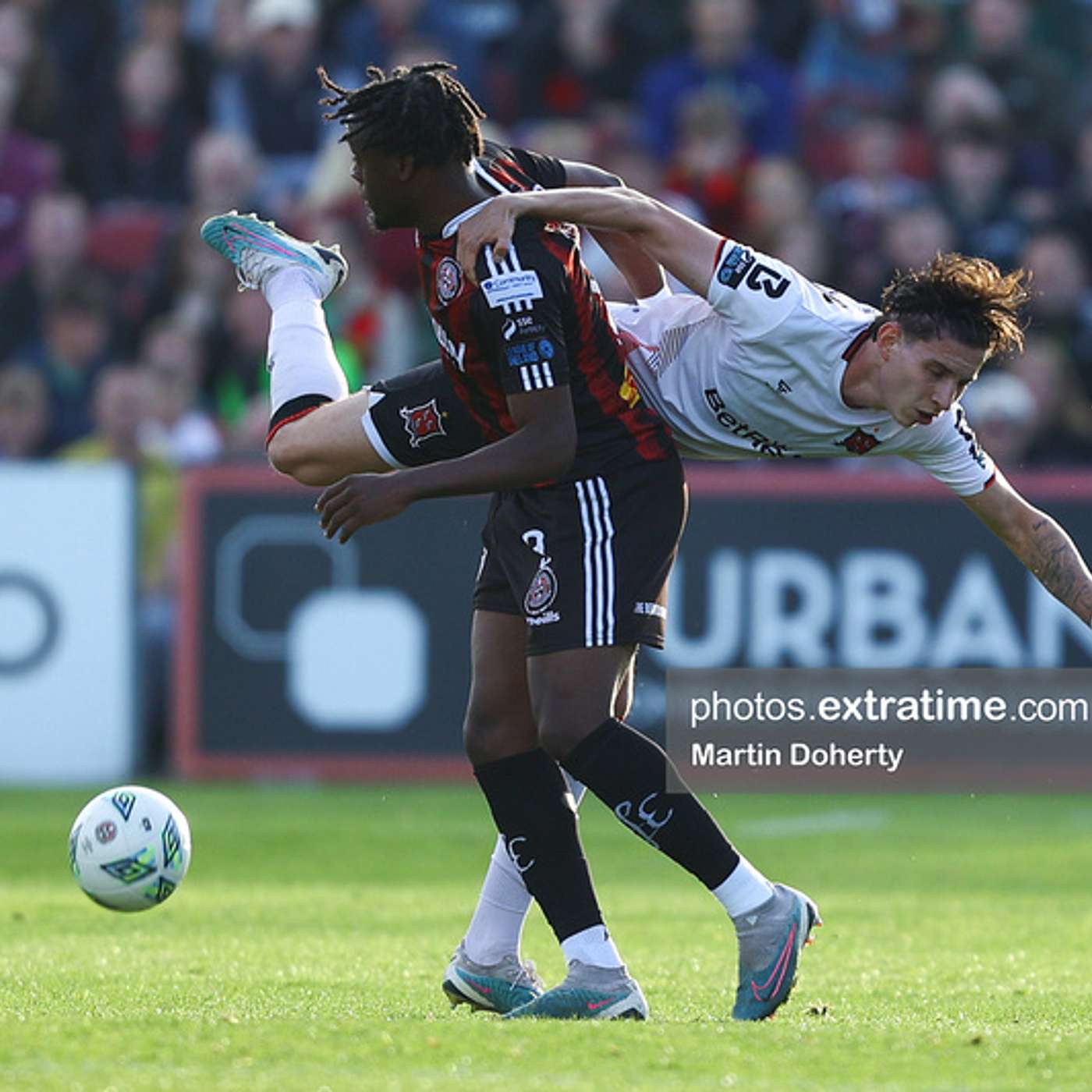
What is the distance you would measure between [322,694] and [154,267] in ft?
12.2

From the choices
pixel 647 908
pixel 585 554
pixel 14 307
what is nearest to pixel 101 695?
pixel 14 307

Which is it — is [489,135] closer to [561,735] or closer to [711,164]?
[711,164]

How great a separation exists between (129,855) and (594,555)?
1.63 meters

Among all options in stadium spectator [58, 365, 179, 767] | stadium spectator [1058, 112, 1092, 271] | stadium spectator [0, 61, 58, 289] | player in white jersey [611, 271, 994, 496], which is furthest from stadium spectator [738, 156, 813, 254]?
player in white jersey [611, 271, 994, 496]

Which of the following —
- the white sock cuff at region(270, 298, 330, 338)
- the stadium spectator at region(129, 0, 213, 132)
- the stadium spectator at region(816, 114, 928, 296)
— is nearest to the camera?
the white sock cuff at region(270, 298, 330, 338)

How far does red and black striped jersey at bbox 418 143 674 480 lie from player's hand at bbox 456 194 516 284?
2cm

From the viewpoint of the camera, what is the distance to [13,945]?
6.90 meters

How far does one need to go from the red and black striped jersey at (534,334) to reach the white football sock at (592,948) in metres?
1.14

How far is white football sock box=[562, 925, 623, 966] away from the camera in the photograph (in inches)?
220

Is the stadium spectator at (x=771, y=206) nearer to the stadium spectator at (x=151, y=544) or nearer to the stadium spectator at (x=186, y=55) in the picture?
the stadium spectator at (x=151, y=544)

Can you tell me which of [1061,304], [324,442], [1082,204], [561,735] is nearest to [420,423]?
[324,442]

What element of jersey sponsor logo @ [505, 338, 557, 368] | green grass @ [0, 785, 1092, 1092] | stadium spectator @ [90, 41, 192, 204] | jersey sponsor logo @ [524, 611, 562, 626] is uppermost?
stadium spectator @ [90, 41, 192, 204]

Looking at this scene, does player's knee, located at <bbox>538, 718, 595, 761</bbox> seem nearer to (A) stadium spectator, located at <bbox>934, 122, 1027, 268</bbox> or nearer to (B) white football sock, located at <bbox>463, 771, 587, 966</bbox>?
(B) white football sock, located at <bbox>463, 771, 587, 966</bbox>

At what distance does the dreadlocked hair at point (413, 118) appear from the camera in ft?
18.1
